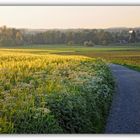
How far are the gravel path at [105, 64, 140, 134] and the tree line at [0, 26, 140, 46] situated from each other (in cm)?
29

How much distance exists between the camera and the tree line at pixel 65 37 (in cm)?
588

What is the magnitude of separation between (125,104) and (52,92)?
744 mm

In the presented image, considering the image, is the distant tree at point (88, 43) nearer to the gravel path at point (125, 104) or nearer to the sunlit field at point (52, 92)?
the sunlit field at point (52, 92)

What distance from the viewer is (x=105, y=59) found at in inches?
235

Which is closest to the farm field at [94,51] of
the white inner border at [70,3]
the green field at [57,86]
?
the green field at [57,86]

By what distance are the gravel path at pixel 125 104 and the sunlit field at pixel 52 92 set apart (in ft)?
0.23

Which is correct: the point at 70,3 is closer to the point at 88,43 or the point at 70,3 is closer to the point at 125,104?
the point at 88,43

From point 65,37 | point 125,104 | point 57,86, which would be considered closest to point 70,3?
point 65,37

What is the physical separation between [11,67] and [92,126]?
39.7 inches

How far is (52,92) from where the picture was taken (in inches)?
226

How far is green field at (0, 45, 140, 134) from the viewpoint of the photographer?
18.1 ft

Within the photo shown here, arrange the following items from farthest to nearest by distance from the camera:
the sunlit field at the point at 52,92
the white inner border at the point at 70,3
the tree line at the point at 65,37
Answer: the tree line at the point at 65,37
the white inner border at the point at 70,3
the sunlit field at the point at 52,92

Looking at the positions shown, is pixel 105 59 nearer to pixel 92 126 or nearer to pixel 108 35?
pixel 108 35

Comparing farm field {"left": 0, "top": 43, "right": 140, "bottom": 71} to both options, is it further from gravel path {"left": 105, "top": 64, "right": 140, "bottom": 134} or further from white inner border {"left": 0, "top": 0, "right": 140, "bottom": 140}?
white inner border {"left": 0, "top": 0, "right": 140, "bottom": 140}
